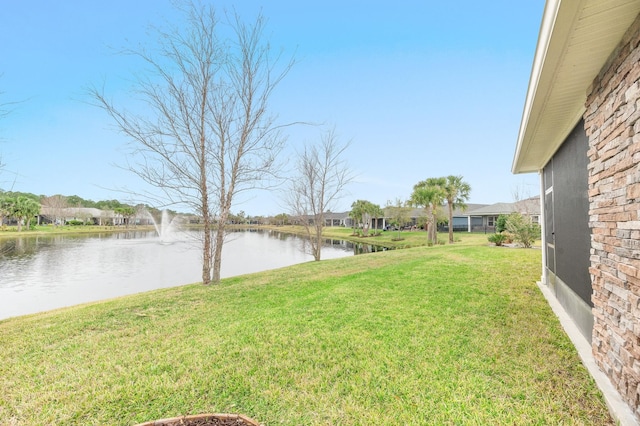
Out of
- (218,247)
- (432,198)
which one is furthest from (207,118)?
(432,198)

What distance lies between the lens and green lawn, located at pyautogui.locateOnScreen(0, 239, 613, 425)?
2279mm

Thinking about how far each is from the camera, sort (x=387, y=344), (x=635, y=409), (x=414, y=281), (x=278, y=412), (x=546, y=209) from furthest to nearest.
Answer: (x=414, y=281)
(x=546, y=209)
(x=387, y=344)
(x=278, y=412)
(x=635, y=409)

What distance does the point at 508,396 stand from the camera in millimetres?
2395

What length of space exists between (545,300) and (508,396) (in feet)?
12.4

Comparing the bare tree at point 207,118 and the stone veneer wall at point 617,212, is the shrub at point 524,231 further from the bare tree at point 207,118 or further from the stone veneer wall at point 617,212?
the stone veneer wall at point 617,212

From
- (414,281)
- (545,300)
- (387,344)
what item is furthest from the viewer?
(414,281)

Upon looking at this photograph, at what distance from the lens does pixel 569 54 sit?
217 centimetres

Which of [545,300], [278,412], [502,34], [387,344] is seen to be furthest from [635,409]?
[502,34]

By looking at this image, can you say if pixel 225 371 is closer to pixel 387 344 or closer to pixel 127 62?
pixel 387 344

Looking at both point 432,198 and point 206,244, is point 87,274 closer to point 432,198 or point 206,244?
point 206,244

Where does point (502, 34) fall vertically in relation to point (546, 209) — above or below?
above

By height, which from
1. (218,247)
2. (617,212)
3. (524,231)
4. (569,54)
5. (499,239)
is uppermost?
(569,54)

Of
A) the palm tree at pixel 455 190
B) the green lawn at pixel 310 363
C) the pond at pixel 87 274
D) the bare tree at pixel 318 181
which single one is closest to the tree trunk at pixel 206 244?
the pond at pixel 87 274

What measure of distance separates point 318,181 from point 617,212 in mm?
12305
